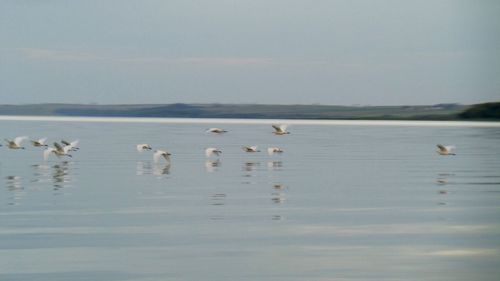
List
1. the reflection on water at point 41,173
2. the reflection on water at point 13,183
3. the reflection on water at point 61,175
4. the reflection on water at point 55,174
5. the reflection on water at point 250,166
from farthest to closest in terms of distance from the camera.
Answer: the reflection on water at point 250,166 → the reflection on water at point 41,173 → the reflection on water at point 55,174 → the reflection on water at point 61,175 → the reflection on water at point 13,183

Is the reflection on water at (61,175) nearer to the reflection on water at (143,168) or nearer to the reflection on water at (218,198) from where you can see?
the reflection on water at (143,168)

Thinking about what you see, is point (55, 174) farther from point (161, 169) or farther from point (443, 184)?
point (443, 184)

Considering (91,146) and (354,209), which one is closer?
(354,209)

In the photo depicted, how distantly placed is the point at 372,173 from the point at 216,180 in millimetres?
3259

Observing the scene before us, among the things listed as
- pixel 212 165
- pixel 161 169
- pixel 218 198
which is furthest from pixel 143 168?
pixel 218 198

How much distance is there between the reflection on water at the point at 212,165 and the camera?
21072mm

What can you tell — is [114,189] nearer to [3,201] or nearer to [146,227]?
[3,201]

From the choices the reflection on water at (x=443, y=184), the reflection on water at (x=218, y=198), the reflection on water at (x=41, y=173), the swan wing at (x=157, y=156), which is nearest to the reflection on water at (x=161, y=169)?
the swan wing at (x=157, y=156)

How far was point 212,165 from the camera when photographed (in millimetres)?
22375

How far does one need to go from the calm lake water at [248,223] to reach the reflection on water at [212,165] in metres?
0.12

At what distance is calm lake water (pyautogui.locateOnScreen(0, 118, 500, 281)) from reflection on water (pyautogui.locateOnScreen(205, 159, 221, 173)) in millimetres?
118

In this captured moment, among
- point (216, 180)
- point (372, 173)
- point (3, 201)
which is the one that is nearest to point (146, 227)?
point (3, 201)

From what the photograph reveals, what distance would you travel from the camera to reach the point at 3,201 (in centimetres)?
1410

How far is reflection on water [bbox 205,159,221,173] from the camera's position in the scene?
21072 millimetres
